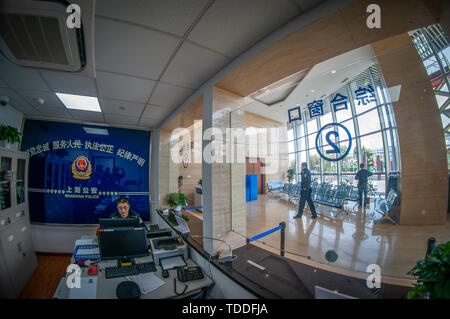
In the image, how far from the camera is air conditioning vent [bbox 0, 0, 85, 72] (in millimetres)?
986

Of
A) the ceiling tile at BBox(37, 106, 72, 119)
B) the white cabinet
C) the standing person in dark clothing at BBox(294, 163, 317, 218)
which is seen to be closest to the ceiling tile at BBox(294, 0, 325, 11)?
the standing person in dark clothing at BBox(294, 163, 317, 218)

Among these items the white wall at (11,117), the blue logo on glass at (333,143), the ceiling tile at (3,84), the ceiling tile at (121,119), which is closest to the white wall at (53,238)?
the white wall at (11,117)

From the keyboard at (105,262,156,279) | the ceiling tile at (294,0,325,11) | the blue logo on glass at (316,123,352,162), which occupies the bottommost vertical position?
the keyboard at (105,262,156,279)

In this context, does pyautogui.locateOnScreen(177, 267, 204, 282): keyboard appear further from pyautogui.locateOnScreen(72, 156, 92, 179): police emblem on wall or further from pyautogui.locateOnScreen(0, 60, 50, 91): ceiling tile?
pyautogui.locateOnScreen(72, 156, 92, 179): police emblem on wall

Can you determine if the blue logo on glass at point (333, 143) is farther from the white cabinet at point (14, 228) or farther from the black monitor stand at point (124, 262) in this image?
the white cabinet at point (14, 228)

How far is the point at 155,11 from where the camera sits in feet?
3.51

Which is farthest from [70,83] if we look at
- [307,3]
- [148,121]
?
[307,3]

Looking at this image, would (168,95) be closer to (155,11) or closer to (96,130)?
(155,11)

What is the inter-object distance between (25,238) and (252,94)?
5.16 m

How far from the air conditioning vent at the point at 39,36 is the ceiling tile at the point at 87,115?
6.10 feet

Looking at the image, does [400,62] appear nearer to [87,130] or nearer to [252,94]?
[252,94]

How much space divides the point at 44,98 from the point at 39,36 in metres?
2.03

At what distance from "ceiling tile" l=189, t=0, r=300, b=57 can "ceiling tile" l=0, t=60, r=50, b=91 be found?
211cm
